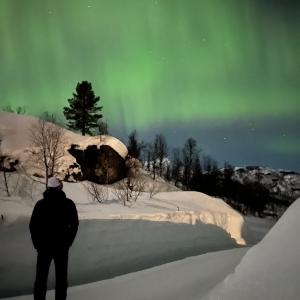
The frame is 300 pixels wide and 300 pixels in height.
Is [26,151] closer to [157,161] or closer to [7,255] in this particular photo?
[7,255]

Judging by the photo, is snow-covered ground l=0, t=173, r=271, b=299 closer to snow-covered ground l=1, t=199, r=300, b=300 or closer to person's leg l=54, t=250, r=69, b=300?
snow-covered ground l=1, t=199, r=300, b=300

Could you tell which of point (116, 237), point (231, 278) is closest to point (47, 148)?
point (116, 237)

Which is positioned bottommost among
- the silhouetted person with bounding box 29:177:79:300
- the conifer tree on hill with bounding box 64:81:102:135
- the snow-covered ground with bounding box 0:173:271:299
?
the snow-covered ground with bounding box 0:173:271:299

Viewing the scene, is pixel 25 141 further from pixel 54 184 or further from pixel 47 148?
pixel 54 184

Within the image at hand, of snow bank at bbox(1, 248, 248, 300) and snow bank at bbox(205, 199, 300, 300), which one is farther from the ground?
snow bank at bbox(205, 199, 300, 300)

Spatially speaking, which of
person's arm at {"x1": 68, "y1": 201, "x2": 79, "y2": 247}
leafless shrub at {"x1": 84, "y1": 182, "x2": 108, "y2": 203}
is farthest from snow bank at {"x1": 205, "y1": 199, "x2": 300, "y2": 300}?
leafless shrub at {"x1": 84, "y1": 182, "x2": 108, "y2": 203}

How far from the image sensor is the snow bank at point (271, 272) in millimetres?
3688

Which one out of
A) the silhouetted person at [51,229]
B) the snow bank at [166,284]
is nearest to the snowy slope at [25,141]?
the snow bank at [166,284]

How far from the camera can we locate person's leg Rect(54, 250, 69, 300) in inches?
186

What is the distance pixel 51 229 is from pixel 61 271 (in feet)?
1.95

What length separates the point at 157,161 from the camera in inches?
2500

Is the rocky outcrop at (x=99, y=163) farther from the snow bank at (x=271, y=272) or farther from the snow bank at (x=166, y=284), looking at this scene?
the snow bank at (x=271, y=272)

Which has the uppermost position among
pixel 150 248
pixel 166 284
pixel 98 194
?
pixel 166 284

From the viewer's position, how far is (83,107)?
146 ft
